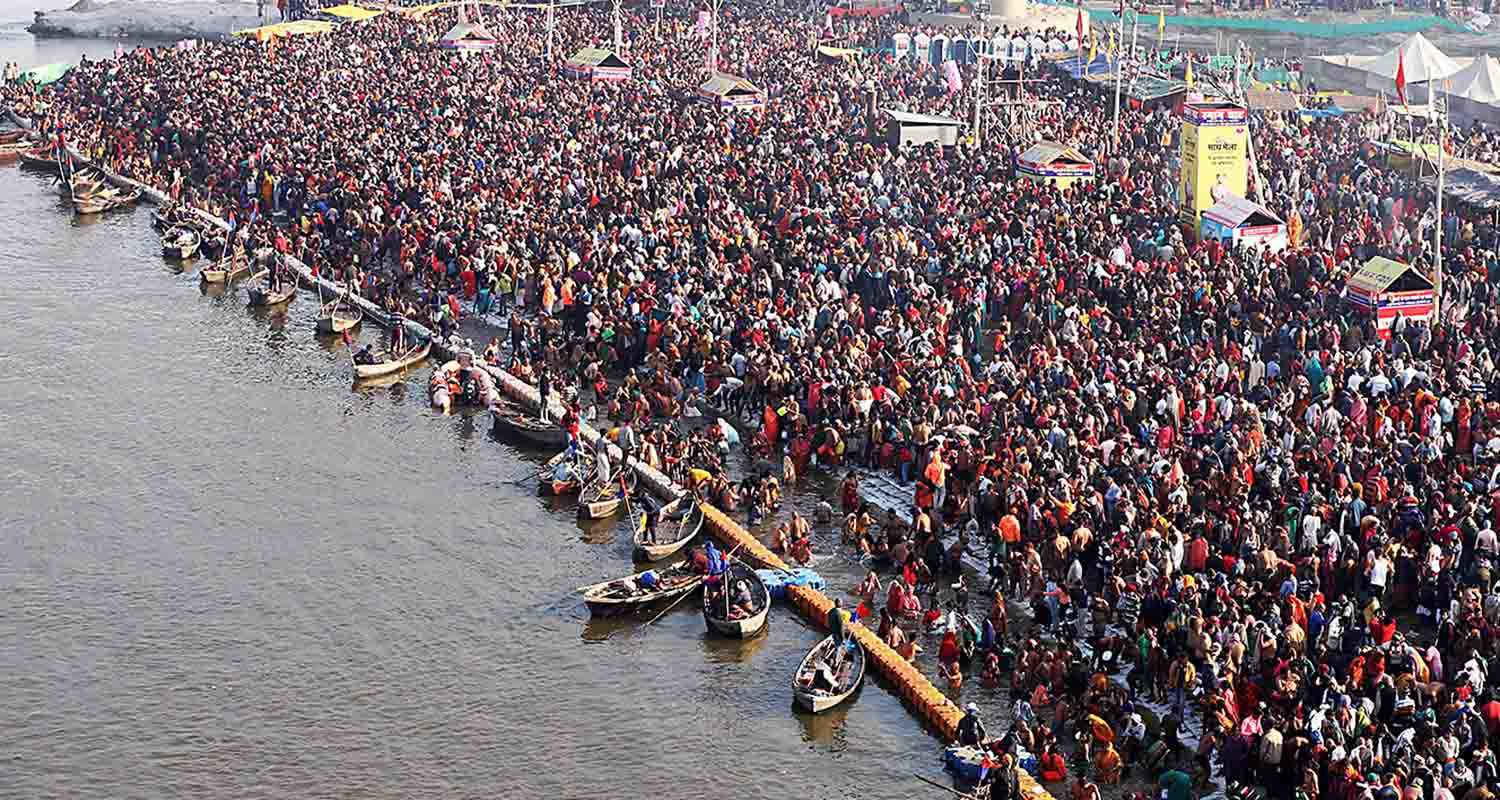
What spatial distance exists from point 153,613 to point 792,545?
1267 cm

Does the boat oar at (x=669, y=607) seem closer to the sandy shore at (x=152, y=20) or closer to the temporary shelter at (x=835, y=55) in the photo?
the temporary shelter at (x=835, y=55)

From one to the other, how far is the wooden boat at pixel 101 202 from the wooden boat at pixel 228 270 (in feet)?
40.1

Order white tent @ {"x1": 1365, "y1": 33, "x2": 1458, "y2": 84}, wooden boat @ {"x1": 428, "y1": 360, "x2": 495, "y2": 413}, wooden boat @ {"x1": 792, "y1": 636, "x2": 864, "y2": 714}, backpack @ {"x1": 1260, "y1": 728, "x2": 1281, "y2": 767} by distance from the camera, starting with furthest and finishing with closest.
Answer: white tent @ {"x1": 1365, "y1": 33, "x2": 1458, "y2": 84} → wooden boat @ {"x1": 428, "y1": 360, "x2": 495, "y2": 413} → wooden boat @ {"x1": 792, "y1": 636, "x2": 864, "y2": 714} → backpack @ {"x1": 1260, "y1": 728, "x2": 1281, "y2": 767}

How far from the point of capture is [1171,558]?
37500mm

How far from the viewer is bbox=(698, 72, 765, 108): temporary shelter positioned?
8294 cm

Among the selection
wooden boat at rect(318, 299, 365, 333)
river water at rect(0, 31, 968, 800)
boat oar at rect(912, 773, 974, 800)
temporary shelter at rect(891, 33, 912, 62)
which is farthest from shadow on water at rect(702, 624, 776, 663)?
temporary shelter at rect(891, 33, 912, 62)

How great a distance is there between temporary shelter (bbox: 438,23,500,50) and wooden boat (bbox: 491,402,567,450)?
1979 inches

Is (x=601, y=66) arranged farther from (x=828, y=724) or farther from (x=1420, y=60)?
(x=828, y=724)

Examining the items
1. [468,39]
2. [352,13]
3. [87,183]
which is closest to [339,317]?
[87,183]

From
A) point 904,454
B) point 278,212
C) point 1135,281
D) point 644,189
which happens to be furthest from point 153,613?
point 278,212

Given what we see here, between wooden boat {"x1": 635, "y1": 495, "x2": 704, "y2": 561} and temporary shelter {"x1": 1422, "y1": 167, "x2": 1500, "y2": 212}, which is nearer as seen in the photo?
wooden boat {"x1": 635, "y1": 495, "x2": 704, "y2": 561}

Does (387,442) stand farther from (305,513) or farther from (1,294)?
(1,294)

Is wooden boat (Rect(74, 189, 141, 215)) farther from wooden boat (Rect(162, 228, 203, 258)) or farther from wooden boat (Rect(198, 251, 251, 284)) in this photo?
wooden boat (Rect(198, 251, 251, 284))

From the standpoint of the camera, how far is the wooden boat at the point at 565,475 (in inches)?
1921
